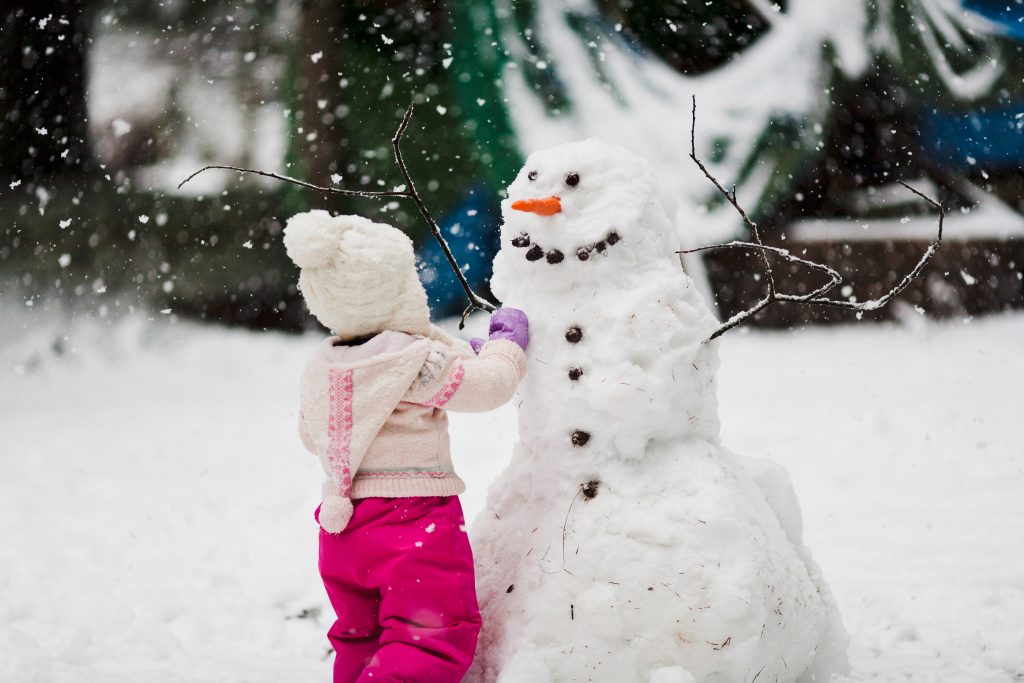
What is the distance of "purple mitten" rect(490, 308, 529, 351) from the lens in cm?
190

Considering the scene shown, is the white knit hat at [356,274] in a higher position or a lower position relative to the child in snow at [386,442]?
higher

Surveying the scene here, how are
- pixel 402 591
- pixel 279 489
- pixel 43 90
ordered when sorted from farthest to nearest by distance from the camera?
pixel 43 90, pixel 279 489, pixel 402 591

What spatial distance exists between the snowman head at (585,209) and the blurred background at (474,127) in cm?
518

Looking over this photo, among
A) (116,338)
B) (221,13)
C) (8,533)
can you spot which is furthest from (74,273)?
(8,533)

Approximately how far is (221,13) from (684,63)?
4.11 meters

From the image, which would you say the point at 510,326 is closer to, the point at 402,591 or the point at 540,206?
the point at 540,206

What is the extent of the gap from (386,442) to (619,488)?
497 mm

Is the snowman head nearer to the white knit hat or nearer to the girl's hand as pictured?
the girl's hand

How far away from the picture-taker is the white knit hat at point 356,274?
176cm

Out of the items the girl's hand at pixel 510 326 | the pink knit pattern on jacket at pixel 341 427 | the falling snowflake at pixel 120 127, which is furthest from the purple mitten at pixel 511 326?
the falling snowflake at pixel 120 127

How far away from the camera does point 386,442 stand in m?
1.81

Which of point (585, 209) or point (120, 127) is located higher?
point (585, 209)

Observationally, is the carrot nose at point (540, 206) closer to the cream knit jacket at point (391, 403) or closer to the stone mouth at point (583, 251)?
the stone mouth at point (583, 251)

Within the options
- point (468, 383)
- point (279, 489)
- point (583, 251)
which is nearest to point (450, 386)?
point (468, 383)
